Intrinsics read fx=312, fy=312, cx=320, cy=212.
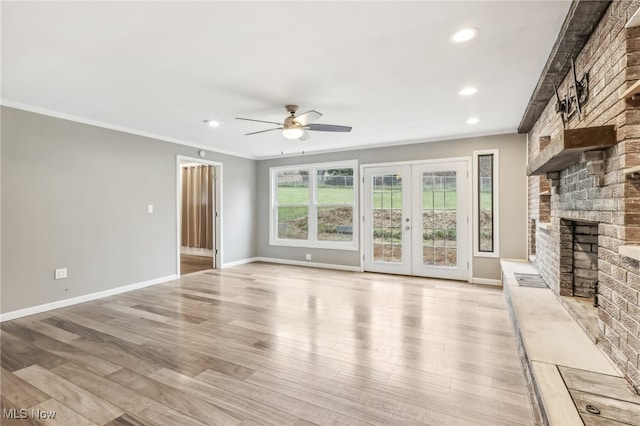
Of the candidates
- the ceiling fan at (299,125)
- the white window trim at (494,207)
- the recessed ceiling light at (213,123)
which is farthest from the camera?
the white window trim at (494,207)

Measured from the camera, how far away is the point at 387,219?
18.9ft

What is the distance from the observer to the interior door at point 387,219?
5555 mm

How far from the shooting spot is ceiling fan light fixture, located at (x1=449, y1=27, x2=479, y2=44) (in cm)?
209

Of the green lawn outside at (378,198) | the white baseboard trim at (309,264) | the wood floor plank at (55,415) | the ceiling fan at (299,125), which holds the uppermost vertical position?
the ceiling fan at (299,125)

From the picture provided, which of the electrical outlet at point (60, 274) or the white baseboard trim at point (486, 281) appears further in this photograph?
the white baseboard trim at point (486, 281)

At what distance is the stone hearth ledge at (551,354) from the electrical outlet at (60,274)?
4963mm

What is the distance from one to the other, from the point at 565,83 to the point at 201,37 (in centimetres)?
292

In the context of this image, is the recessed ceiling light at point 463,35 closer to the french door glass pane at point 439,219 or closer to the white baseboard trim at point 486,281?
the french door glass pane at point 439,219

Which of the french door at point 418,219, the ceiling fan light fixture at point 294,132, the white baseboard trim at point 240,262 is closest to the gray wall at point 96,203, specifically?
the french door at point 418,219

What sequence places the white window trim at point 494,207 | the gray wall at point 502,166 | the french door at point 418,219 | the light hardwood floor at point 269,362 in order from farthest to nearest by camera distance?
the french door at point 418,219 < the white window trim at point 494,207 < the gray wall at point 502,166 < the light hardwood floor at point 269,362

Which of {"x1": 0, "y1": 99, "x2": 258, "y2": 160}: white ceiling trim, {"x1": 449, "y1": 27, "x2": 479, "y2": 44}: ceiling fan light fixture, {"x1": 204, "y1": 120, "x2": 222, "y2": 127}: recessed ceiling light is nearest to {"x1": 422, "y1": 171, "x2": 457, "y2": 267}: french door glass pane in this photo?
{"x1": 449, "y1": 27, "x2": 479, "y2": 44}: ceiling fan light fixture

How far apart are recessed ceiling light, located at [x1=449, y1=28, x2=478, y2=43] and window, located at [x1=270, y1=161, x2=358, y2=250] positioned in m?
3.91

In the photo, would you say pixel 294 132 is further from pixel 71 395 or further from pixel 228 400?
pixel 71 395

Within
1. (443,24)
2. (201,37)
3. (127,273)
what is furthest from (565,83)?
(127,273)
